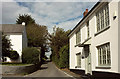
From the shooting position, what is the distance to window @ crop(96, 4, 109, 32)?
1178 centimetres

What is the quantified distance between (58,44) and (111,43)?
113 ft

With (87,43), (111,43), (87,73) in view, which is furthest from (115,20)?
(87,73)

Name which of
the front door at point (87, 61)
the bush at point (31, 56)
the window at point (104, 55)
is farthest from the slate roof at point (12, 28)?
the window at point (104, 55)

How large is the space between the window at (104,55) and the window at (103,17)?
1.44m

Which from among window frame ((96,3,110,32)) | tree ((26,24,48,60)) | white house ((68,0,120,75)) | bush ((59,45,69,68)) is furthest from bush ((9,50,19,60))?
window frame ((96,3,110,32))

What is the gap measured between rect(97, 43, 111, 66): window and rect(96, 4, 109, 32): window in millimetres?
1438

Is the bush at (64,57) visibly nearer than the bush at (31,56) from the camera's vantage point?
Yes

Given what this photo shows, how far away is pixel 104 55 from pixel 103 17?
2692 mm

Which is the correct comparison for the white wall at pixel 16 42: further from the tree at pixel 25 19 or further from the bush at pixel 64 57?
the tree at pixel 25 19

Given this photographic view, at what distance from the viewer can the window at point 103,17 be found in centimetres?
1178

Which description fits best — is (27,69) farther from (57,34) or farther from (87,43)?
(57,34)

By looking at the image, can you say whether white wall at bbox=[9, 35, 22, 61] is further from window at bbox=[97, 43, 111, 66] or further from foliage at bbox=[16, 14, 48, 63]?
window at bbox=[97, 43, 111, 66]

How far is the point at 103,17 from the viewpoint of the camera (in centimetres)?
1227

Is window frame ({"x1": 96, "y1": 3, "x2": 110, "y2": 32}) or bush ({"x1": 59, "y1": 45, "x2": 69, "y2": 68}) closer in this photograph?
window frame ({"x1": 96, "y1": 3, "x2": 110, "y2": 32})
